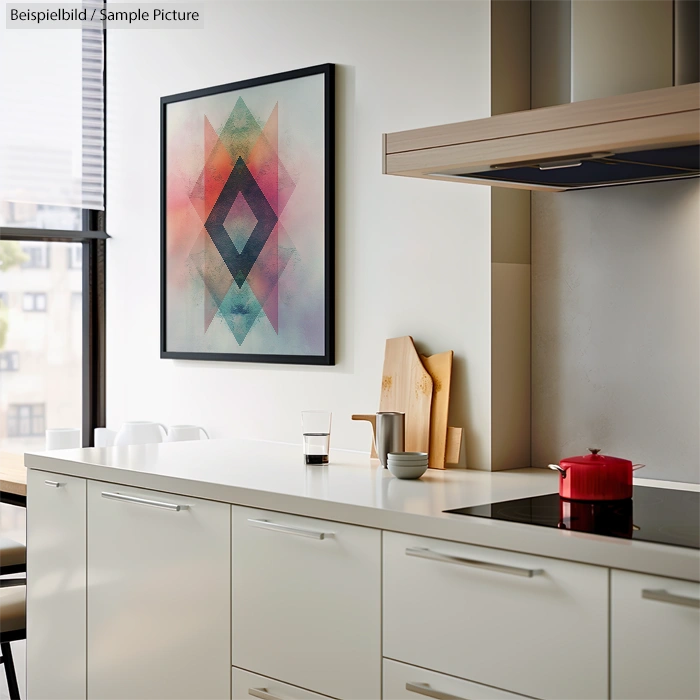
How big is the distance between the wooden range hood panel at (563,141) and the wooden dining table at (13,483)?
1584mm

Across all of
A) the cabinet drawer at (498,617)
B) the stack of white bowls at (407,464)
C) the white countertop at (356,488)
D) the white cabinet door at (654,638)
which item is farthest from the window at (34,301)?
the white cabinet door at (654,638)

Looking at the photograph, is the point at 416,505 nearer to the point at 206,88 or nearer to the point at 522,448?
the point at 522,448

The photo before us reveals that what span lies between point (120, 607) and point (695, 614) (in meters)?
1.62

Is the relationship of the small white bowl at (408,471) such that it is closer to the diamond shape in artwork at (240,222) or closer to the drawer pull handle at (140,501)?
the drawer pull handle at (140,501)

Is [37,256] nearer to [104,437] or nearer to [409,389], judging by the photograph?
[104,437]

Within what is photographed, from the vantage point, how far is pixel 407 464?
2453mm

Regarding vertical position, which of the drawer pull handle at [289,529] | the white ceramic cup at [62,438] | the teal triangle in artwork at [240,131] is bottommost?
the drawer pull handle at [289,529]

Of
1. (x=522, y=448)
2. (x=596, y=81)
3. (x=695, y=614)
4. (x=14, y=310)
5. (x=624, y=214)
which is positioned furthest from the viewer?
(x=14, y=310)

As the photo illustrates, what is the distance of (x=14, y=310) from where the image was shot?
3973mm

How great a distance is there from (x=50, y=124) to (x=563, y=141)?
2537 mm

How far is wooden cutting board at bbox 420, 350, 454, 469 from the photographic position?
8.87ft

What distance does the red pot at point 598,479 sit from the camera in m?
2.14

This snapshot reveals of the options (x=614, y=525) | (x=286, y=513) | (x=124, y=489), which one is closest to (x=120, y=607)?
(x=124, y=489)

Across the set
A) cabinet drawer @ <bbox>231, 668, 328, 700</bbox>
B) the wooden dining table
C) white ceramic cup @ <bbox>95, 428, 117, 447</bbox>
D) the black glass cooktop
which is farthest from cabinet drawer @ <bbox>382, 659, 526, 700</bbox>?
white ceramic cup @ <bbox>95, 428, 117, 447</bbox>
